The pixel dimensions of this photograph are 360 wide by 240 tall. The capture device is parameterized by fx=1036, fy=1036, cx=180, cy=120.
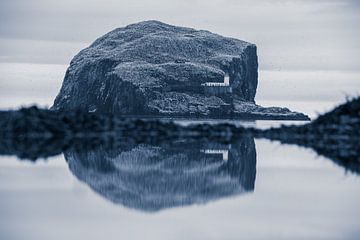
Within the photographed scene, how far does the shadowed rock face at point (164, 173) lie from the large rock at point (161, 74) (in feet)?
382

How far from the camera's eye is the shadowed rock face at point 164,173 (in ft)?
44.2

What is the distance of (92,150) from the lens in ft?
73.5

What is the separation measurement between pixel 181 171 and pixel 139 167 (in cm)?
116

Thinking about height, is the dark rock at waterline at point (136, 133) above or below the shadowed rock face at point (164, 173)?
above

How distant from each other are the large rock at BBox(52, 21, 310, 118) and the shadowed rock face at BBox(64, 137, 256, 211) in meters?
116

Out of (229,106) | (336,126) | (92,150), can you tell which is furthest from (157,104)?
(92,150)

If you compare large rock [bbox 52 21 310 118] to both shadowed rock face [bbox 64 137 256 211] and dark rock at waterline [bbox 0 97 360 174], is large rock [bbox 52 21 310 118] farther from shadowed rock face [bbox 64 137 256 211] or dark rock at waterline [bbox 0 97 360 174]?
shadowed rock face [bbox 64 137 256 211]

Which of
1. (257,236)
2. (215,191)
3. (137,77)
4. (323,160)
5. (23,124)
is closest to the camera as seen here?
(257,236)

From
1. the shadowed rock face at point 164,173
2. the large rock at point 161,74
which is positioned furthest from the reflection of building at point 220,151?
the large rock at point 161,74

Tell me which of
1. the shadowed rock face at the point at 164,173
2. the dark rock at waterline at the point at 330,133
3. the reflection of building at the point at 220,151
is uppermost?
the dark rock at waterline at the point at 330,133

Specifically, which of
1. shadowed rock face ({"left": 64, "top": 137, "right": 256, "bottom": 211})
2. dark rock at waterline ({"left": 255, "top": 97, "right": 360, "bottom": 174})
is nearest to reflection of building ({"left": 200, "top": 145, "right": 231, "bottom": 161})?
shadowed rock face ({"left": 64, "top": 137, "right": 256, "bottom": 211})

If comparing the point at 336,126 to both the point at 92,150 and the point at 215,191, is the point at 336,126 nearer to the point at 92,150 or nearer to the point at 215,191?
the point at 92,150

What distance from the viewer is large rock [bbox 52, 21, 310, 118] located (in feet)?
481

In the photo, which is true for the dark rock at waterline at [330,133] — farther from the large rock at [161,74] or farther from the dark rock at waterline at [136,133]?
the large rock at [161,74]
